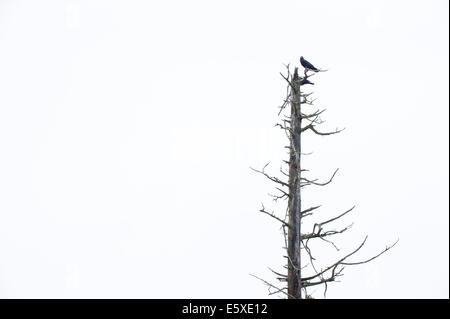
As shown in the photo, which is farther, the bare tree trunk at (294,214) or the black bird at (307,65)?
the black bird at (307,65)

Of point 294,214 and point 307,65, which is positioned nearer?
point 294,214

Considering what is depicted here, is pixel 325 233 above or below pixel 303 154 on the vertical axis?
below

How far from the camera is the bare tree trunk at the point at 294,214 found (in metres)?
6.55

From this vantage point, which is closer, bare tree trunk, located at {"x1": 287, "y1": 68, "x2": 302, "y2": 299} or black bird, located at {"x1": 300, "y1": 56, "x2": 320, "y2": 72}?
bare tree trunk, located at {"x1": 287, "y1": 68, "x2": 302, "y2": 299}

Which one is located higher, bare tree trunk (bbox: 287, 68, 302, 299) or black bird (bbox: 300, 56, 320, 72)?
black bird (bbox: 300, 56, 320, 72)

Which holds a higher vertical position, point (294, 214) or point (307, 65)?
point (307, 65)

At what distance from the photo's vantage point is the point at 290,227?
21.8 feet

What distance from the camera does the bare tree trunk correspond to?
21.5 ft

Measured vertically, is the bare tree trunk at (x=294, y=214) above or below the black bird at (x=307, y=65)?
below

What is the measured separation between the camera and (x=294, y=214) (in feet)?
21.8
